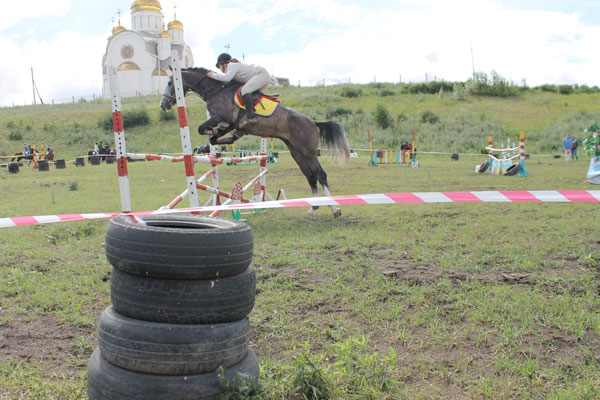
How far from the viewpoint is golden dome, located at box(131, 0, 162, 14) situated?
64938 millimetres

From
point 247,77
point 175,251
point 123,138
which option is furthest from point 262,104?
point 175,251

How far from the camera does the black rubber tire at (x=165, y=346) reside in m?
2.00

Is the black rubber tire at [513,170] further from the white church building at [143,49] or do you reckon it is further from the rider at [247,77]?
the white church building at [143,49]

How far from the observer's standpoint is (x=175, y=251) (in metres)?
2.06

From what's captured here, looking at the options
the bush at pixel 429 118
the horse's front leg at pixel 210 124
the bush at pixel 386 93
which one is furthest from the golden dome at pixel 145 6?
the horse's front leg at pixel 210 124

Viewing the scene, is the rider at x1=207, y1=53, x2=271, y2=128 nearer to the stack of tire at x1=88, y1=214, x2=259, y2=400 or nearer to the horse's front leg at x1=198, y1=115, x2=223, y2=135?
the horse's front leg at x1=198, y1=115, x2=223, y2=135

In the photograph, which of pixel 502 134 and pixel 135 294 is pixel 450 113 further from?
pixel 135 294

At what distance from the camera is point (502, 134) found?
39.7 m

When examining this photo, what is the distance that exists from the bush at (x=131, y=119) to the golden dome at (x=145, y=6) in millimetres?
→ 25497

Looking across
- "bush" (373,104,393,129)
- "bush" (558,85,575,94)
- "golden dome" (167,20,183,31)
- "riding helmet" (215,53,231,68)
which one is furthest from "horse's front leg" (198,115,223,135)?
"golden dome" (167,20,183,31)

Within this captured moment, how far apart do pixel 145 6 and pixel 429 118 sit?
44.1 meters

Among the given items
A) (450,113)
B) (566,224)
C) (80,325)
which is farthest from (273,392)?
(450,113)

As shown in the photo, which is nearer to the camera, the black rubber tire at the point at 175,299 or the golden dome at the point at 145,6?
the black rubber tire at the point at 175,299

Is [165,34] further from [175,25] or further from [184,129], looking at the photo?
[184,129]
